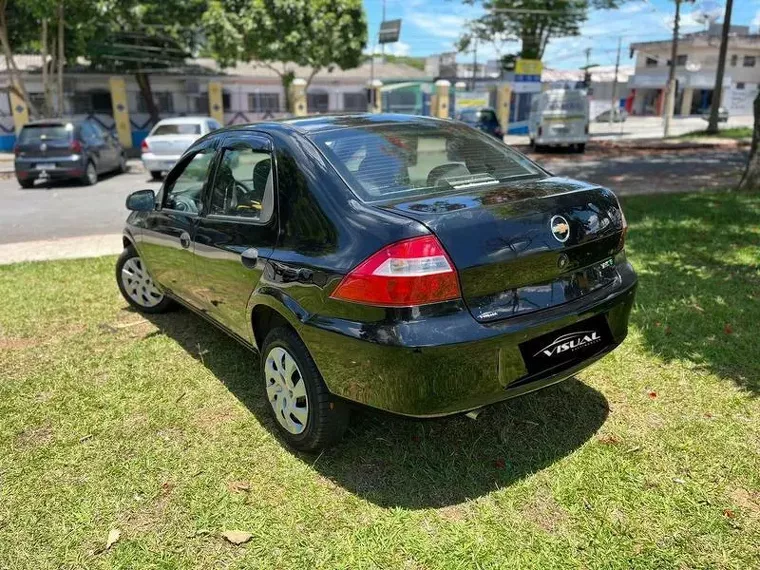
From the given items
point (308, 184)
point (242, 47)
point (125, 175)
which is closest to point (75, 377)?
point (308, 184)

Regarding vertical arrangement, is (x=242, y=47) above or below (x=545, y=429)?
above

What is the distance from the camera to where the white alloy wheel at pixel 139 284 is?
518 centimetres

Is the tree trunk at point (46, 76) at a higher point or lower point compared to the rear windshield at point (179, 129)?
higher

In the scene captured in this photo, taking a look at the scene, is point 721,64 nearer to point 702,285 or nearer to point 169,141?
point 169,141

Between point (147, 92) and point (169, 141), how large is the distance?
16781 millimetres

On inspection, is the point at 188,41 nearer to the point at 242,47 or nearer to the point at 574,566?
the point at 242,47

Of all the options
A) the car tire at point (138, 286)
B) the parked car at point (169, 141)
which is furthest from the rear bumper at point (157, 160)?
the car tire at point (138, 286)

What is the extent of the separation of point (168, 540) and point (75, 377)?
1973mm

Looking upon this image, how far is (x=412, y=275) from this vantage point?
2506 mm

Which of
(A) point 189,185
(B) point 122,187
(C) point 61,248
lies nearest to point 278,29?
(B) point 122,187

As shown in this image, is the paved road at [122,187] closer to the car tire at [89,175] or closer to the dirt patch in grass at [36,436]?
the car tire at [89,175]

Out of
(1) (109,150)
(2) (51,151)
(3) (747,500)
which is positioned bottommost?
(3) (747,500)

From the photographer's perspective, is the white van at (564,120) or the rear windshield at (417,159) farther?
the white van at (564,120)

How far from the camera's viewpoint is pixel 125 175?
58.5ft
